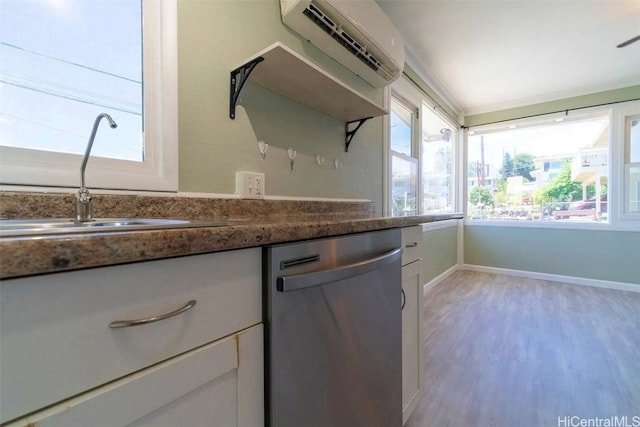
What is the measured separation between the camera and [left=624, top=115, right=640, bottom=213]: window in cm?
318

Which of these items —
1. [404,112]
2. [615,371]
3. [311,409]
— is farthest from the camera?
[404,112]

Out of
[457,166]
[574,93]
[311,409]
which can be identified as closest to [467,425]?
[311,409]

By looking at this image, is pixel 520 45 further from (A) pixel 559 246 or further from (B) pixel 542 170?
(A) pixel 559 246

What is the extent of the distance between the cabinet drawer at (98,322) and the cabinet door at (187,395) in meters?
0.02

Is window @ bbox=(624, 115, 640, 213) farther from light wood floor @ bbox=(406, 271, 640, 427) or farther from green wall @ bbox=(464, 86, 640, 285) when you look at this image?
light wood floor @ bbox=(406, 271, 640, 427)

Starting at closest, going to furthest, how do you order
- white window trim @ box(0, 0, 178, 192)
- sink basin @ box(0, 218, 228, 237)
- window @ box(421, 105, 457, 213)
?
sink basin @ box(0, 218, 228, 237)
white window trim @ box(0, 0, 178, 192)
window @ box(421, 105, 457, 213)

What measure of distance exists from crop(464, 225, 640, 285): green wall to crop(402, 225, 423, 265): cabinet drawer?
347cm

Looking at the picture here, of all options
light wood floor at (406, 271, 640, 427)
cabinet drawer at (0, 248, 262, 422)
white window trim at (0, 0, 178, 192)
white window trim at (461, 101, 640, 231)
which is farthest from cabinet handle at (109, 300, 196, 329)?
white window trim at (461, 101, 640, 231)

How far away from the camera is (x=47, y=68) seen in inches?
32.5

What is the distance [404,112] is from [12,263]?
304 cm

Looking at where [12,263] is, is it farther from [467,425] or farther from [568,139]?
[568,139]

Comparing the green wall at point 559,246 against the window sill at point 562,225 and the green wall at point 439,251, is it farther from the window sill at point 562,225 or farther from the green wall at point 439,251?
the green wall at point 439,251

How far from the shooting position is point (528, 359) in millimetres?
1788

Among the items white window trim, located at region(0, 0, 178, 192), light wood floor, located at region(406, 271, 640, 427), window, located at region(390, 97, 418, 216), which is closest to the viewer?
white window trim, located at region(0, 0, 178, 192)
